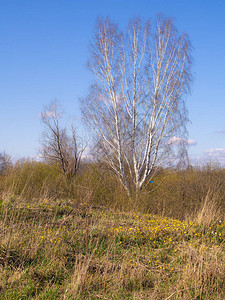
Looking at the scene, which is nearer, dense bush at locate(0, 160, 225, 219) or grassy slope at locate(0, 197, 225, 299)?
grassy slope at locate(0, 197, 225, 299)

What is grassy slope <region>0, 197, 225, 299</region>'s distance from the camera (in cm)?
387

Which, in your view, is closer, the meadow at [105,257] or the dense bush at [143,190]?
the meadow at [105,257]

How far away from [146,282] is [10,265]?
7.19 feet

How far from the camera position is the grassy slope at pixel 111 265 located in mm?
3871

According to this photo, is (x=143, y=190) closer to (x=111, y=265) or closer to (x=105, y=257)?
(x=105, y=257)

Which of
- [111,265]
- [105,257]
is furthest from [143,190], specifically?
[111,265]

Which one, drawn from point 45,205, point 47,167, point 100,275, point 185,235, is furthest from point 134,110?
point 100,275

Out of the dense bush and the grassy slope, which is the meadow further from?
the dense bush

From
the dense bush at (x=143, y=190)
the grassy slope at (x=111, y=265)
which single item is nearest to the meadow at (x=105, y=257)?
the grassy slope at (x=111, y=265)

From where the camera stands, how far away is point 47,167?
16.4 metres

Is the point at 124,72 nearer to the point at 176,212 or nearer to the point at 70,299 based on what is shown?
the point at 176,212

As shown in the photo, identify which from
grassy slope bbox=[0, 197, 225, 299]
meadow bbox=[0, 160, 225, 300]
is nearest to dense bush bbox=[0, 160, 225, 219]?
meadow bbox=[0, 160, 225, 300]

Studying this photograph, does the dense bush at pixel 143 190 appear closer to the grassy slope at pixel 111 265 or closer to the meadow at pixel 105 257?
the meadow at pixel 105 257

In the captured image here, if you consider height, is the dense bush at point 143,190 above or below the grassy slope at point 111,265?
above
